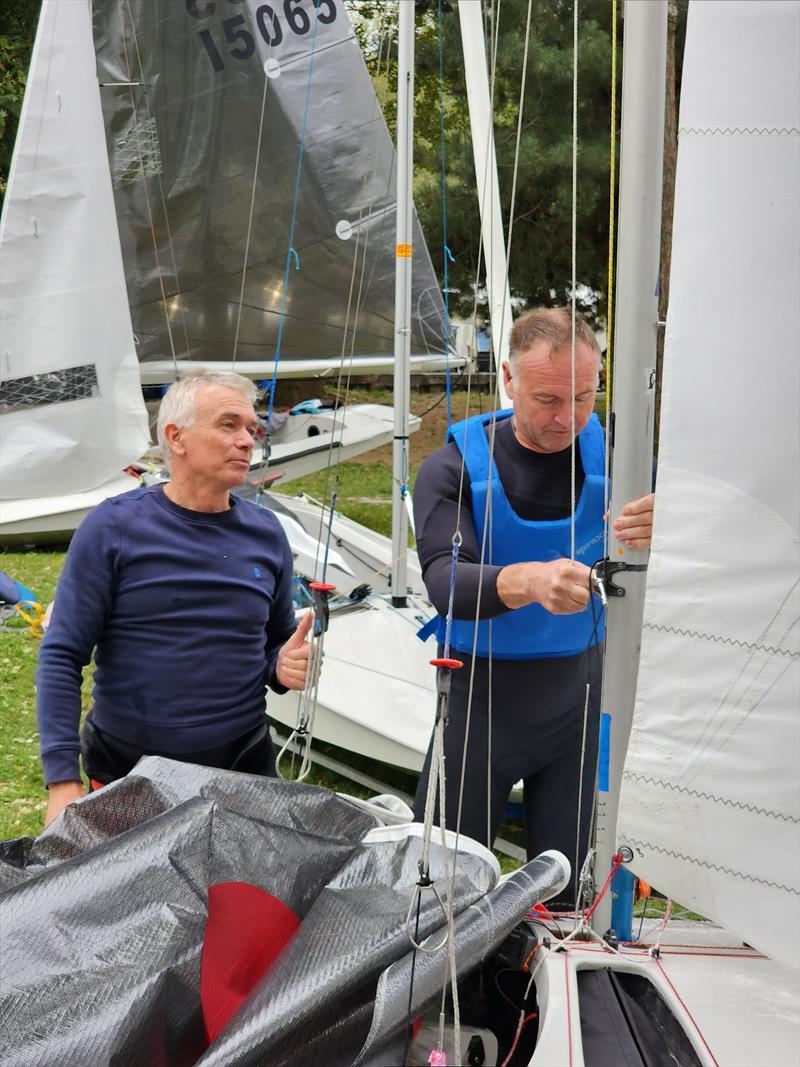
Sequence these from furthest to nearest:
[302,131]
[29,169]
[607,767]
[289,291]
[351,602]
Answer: [289,291] → [302,131] → [29,169] → [351,602] → [607,767]

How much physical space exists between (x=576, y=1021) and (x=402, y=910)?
222 millimetres

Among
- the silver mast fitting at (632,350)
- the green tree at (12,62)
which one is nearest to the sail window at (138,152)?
the green tree at (12,62)

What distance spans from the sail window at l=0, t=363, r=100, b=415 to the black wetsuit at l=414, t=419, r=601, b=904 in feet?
16.4

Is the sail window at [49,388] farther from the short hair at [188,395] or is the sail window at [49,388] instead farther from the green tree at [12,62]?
the short hair at [188,395]

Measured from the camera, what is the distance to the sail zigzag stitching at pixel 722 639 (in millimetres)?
1139

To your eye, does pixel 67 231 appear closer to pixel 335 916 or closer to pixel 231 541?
pixel 231 541

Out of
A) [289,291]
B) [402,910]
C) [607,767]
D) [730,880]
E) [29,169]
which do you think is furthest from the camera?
[289,291]

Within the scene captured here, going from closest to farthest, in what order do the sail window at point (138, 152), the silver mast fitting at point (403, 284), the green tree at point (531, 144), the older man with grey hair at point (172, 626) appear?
the older man with grey hair at point (172, 626) < the silver mast fitting at point (403, 284) < the sail window at point (138, 152) < the green tree at point (531, 144)

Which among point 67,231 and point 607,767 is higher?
point 67,231

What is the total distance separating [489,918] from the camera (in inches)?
51.2

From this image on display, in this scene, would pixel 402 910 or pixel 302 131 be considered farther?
pixel 302 131

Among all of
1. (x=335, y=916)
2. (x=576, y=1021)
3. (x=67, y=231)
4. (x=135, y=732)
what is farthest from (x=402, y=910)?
(x=67, y=231)

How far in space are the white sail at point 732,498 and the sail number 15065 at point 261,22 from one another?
6.46 metres

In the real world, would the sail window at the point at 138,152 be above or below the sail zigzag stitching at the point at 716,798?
above
